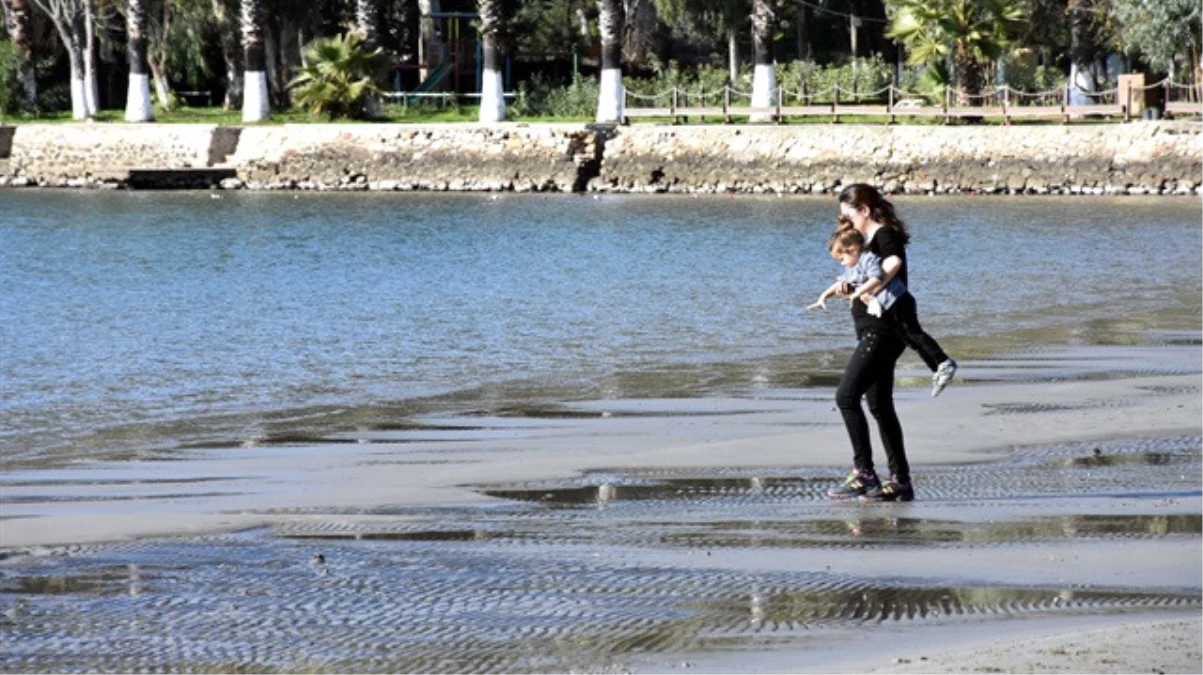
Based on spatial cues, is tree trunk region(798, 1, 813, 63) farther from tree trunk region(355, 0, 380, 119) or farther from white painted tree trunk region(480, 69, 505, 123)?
tree trunk region(355, 0, 380, 119)

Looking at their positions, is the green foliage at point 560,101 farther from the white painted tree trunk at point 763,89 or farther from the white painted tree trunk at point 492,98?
the white painted tree trunk at point 763,89

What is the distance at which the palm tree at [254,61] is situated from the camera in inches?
1859

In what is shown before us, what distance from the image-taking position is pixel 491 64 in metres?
46.6

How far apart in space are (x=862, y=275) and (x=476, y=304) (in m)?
14.0

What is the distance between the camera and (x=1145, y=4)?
43.3 m

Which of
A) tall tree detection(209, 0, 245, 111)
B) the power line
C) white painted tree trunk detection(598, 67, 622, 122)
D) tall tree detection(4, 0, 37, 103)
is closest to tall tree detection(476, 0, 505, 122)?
white painted tree trunk detection(598, 67, 622, 122)

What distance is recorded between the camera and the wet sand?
6285 mm

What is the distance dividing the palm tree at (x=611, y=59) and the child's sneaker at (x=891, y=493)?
122 feet

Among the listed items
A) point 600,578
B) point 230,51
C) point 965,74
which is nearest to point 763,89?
point 965,74

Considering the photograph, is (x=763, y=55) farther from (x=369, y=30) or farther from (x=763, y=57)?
(x=369, y=30)

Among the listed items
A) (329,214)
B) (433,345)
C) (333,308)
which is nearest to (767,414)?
(433,345)

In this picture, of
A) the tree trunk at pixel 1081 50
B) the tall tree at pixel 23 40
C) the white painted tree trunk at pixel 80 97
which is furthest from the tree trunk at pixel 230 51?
the tree trunk at pixel 1081 50

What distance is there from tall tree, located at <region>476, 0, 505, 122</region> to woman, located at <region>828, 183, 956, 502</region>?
3796 centimetres

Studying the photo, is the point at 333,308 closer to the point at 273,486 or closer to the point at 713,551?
the point at 273,486
